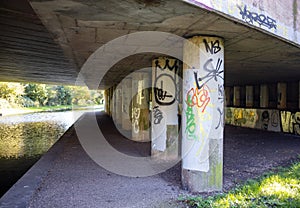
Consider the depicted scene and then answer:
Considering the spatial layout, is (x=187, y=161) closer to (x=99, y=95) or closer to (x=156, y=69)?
(x=156, y=69)

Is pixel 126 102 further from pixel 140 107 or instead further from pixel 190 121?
pixel 190 121

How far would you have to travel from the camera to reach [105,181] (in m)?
6.74

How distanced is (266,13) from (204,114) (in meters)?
2.31

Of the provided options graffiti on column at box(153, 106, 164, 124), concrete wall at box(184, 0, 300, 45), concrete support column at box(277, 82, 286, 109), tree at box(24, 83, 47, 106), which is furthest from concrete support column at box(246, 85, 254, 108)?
tree at box(24, 83, 47, 106)

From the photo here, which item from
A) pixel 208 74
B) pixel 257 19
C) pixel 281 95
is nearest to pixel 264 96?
pixel 281 95

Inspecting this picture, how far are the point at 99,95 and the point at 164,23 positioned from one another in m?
87.4

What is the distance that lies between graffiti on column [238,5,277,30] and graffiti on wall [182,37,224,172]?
3.20 ft

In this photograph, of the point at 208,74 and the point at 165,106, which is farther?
the point at 165,106

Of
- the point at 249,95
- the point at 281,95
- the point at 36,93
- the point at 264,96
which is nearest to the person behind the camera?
the point at 281,95

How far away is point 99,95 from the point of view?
90562mm

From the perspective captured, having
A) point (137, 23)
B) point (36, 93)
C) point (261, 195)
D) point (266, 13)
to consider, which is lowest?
point (261, 195)

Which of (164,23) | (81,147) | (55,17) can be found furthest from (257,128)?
(55,17)

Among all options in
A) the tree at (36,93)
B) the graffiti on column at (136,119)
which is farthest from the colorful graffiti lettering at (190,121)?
the tree at (36,93)

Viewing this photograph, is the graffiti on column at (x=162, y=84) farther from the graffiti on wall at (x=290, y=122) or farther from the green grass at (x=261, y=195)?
the graffiti on wall at (x=290, y=122)
